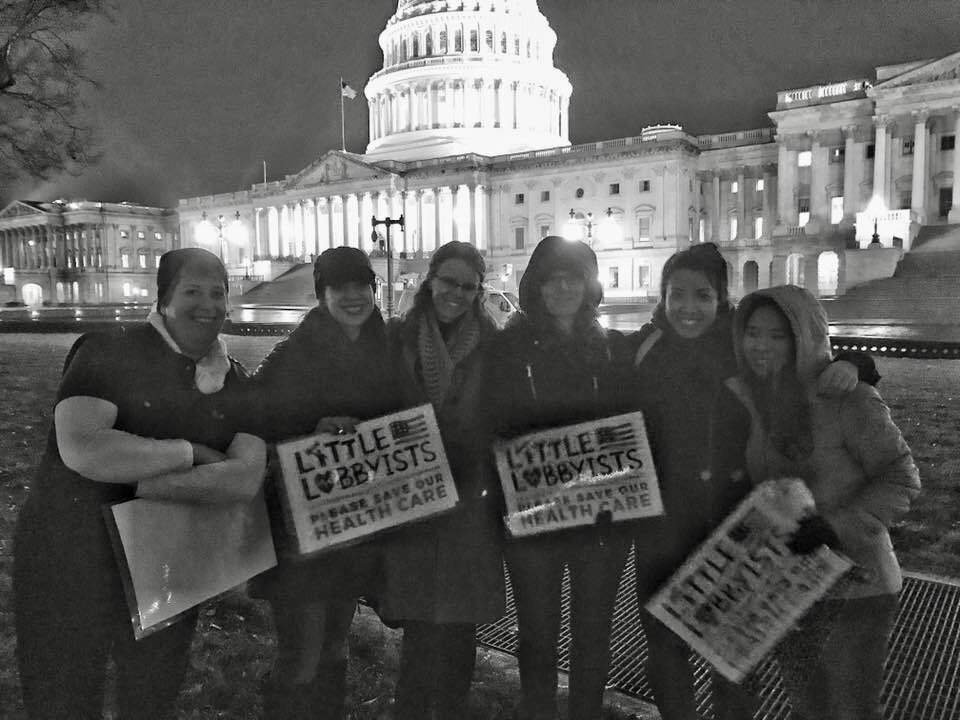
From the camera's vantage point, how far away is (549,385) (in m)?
3.88

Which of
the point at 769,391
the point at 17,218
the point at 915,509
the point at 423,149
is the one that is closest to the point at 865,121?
the point at 423,149

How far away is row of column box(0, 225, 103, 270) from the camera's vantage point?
111 metres

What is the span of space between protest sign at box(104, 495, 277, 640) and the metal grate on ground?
2.42 metres

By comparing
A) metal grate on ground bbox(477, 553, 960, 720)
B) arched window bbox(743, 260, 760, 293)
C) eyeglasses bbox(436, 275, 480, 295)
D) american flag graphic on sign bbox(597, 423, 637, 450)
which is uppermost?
arched window bbox(743, 260, 760, 293)

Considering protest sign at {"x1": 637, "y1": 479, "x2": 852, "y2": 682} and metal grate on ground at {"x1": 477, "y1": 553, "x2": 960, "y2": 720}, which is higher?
protest sign at {"x1": 637, "y1": 479, "x2": 852, "y2": 682}

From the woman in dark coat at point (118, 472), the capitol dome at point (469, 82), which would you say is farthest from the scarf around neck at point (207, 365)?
the capitol dome at point (469, 82)

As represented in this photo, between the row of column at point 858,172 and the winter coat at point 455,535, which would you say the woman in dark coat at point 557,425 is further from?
the row of column at point 858,172

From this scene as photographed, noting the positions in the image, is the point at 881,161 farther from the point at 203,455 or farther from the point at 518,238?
the point at 203,455

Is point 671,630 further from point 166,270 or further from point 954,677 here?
point 166,270

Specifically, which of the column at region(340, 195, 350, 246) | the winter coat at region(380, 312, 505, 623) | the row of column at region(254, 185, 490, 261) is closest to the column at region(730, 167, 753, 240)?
the row of column at region(254, 185, 490, 261)

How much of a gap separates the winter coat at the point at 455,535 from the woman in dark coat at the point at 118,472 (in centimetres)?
85

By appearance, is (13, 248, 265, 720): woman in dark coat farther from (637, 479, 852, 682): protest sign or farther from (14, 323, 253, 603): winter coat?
(637, 479, 852, 682): protest sign

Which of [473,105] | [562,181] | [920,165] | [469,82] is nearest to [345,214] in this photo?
[473,105]

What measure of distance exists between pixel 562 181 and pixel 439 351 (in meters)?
73.2
